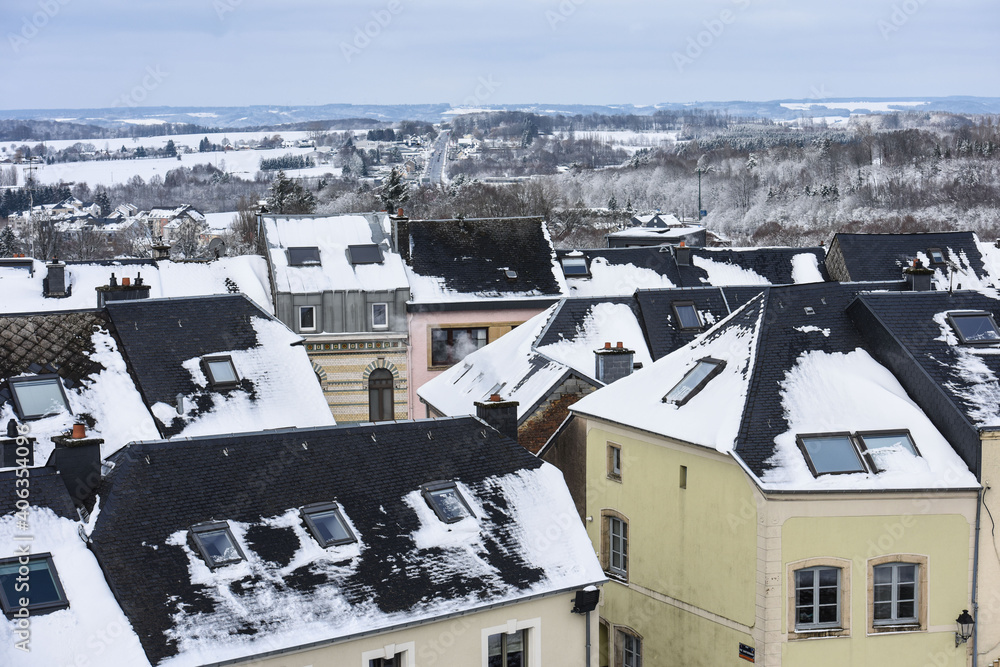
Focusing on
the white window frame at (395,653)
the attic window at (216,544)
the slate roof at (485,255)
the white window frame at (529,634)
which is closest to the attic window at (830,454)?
the white window frame at (529,634)

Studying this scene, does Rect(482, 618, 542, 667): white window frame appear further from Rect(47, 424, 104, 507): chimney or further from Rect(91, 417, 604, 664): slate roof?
Rect(47, 424, 104, 507): chimney

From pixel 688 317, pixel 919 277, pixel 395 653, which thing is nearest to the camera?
pixel 395 653

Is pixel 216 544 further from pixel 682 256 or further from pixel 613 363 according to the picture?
pixel 682 256

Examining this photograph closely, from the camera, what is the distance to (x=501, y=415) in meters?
23.0

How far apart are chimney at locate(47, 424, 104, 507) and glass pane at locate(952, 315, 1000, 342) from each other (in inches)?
661

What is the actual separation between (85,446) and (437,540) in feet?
19.1

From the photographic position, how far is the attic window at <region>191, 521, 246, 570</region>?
18.0m

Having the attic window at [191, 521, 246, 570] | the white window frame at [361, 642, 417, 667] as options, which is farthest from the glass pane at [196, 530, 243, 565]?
the white window frame at [361, 642, 417, 667]

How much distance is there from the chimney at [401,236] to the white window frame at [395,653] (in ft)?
91.2

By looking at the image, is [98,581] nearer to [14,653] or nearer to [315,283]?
[14,653]

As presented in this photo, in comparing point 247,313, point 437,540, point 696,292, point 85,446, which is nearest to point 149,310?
point 247,313

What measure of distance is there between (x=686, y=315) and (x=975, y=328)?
1130 centimetres

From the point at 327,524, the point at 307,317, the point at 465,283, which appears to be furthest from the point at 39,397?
the point at 465,283

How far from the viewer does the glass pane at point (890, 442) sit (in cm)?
2255
